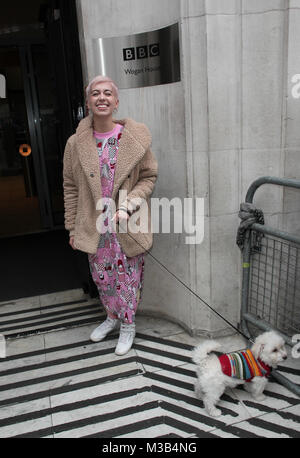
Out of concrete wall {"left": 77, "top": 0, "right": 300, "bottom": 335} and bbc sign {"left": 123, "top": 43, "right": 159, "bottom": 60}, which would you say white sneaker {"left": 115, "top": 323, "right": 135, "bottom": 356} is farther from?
bbc sign {"left": 123, "top": 43, "right": 159, "bottom": 60}

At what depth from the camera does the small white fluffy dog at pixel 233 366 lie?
2314 mm

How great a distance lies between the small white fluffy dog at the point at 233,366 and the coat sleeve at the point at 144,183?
3.12 ft

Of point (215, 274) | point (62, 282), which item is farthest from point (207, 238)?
point (62, 282)

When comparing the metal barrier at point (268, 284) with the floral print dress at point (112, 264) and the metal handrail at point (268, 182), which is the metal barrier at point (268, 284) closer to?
the metal handrail at point (268, 182)

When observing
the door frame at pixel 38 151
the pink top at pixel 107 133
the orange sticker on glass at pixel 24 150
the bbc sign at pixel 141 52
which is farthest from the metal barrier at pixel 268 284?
the orange sticker on glass at pixel 24 150

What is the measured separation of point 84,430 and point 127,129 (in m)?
1.78

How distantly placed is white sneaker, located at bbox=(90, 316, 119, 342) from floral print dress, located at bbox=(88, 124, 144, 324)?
17 centimetres

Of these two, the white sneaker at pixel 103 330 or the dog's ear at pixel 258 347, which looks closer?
the dog's ear at pixel 258 347

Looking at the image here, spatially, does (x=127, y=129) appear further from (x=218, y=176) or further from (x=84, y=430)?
(x=84, y=430)

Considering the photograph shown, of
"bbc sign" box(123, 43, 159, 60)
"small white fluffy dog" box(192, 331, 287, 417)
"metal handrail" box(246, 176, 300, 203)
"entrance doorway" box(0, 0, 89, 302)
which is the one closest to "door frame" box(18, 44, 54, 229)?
"entrance doorway" box(0, 0, 89, 302)

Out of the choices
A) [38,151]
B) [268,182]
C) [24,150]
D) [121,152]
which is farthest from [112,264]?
[24,150]

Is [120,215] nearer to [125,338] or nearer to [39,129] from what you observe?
[125,338]

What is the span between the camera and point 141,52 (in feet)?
9.82

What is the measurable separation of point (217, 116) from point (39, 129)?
4203 millimetres
